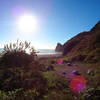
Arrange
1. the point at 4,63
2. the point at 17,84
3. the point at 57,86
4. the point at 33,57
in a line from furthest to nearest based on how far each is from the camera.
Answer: the point at 33,57 → the point at 4,63 → the point at 57,86 → the point at 17,84

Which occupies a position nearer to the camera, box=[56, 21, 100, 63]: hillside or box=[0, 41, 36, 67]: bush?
box=[0, 41, 36, 67]: bush

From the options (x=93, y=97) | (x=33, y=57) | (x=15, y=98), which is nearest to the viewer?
(x=15, y=98)

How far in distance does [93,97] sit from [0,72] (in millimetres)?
6404

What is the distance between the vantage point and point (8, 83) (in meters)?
9.37

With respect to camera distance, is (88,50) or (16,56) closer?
(16,56)

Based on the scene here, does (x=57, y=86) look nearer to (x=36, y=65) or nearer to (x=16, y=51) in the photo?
(x=36, y=65)

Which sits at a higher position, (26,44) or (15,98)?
(26,44)

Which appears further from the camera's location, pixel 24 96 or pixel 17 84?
pixel 17 84

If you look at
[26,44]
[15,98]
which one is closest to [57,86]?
[15,98]

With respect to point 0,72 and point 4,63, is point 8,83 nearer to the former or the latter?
point 0,72

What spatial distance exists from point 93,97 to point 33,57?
307 inches

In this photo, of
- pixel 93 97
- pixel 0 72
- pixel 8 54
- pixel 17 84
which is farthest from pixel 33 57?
pixel 93 97

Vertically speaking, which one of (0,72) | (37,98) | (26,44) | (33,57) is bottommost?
(37,98)

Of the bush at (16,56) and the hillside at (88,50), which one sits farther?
the hillside at (88,50)
